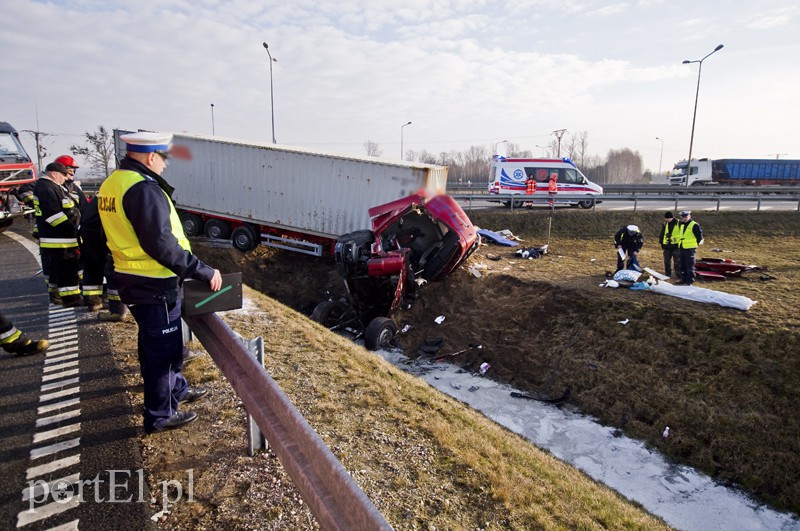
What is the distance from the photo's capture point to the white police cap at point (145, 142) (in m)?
2.66

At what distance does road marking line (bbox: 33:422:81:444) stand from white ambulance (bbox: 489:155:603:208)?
1731 cm

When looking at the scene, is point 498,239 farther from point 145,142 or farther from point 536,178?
point 145,142

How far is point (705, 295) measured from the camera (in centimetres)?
804

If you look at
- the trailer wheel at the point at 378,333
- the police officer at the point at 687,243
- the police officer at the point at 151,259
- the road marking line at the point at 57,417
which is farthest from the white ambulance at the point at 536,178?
the road marking line at the point at 57,417

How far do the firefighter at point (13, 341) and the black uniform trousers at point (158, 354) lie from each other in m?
1.74

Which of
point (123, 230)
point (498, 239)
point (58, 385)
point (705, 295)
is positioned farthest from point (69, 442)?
point (498, 239)

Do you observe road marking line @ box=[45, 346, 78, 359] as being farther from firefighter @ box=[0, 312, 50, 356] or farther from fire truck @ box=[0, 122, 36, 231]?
fire truck @ box=[0, 122, 36, 231]

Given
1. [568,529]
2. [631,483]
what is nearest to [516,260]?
[631,483]

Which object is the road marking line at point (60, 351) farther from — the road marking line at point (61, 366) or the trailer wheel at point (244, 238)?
the trailer wheel at point (244, 238)

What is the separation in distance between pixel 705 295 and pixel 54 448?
9.16 metres

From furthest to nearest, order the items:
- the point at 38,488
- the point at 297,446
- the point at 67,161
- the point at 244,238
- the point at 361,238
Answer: the point at 244,238, the point at 361,238, the point at 67,161, the point at 38,488, the point at 297,446

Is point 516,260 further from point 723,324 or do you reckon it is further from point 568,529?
point 568,529

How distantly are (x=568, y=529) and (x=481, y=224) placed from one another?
13699mm

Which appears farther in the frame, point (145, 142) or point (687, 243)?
point (687, 243)
